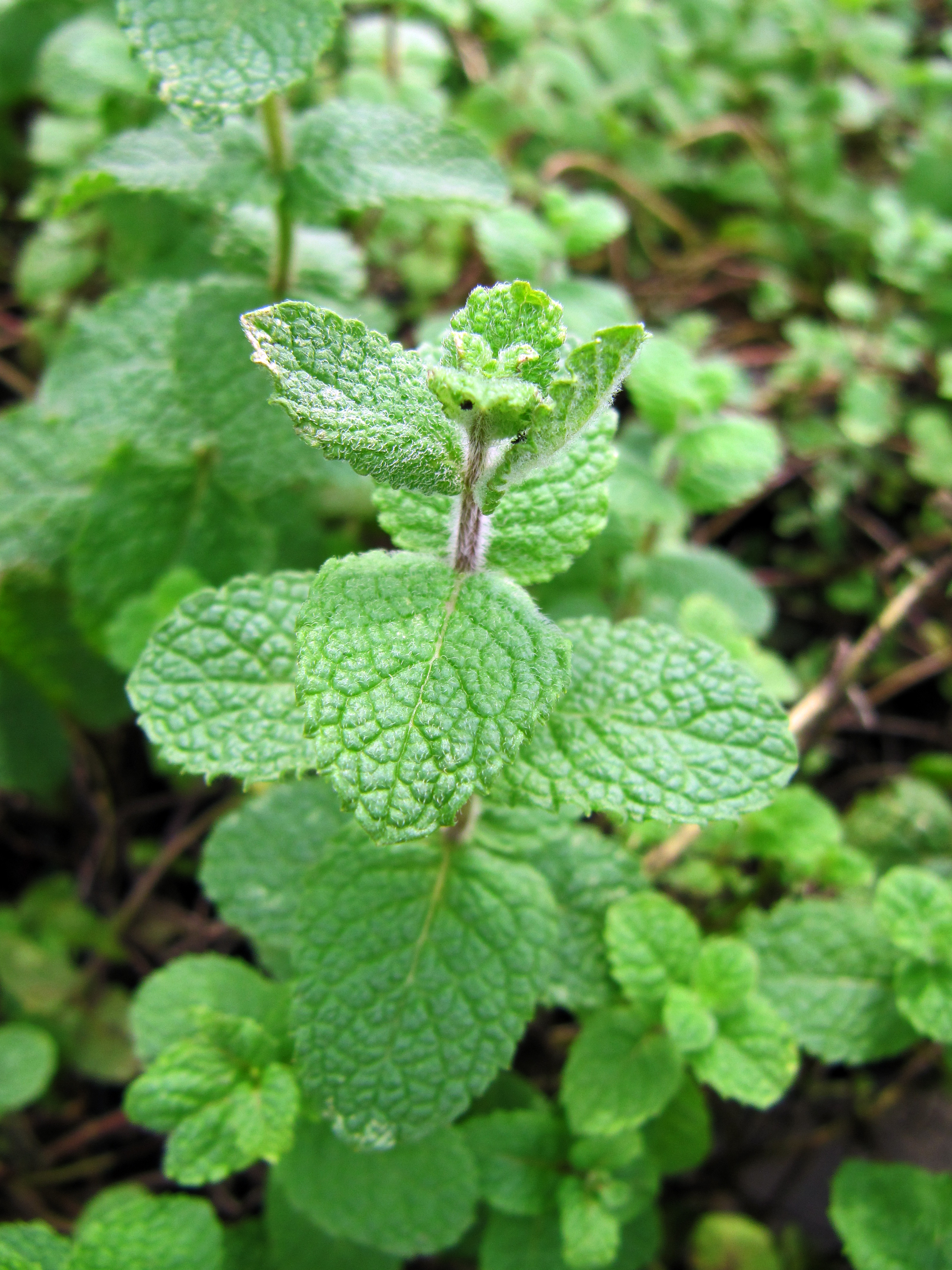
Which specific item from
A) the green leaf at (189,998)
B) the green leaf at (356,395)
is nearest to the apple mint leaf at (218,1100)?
the green leaf at (189,998)

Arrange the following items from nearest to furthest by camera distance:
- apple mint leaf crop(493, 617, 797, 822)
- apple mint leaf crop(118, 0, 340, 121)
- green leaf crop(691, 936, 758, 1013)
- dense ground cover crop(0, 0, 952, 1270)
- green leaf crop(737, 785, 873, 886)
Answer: apple mint leaf crop(493, 617, 797, 822) < dense ground cover crop(0, 0, 952, 1270) < apple mint leaf crop(118, 0, 340, 121) < green leaf crop(691, 936, 758, 1013) < green leaf crop(737, 785, 873, 886)

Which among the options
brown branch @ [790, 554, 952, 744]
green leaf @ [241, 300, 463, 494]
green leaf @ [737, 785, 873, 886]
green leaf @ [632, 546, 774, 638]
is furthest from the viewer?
green leaf @ [632, 546, 774, 638]

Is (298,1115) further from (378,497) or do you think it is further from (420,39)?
(420,39)

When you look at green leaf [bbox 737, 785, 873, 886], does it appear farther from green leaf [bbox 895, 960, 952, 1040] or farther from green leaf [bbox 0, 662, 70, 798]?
green leaf [bbox 0, 662, 70, 798]

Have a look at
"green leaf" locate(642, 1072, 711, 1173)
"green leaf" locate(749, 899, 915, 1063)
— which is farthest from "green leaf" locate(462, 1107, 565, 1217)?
"green leaf" locate(749, 899, 915, 1063)

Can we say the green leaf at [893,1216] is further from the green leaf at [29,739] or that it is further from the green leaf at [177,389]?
the green leaf at [29,739]
